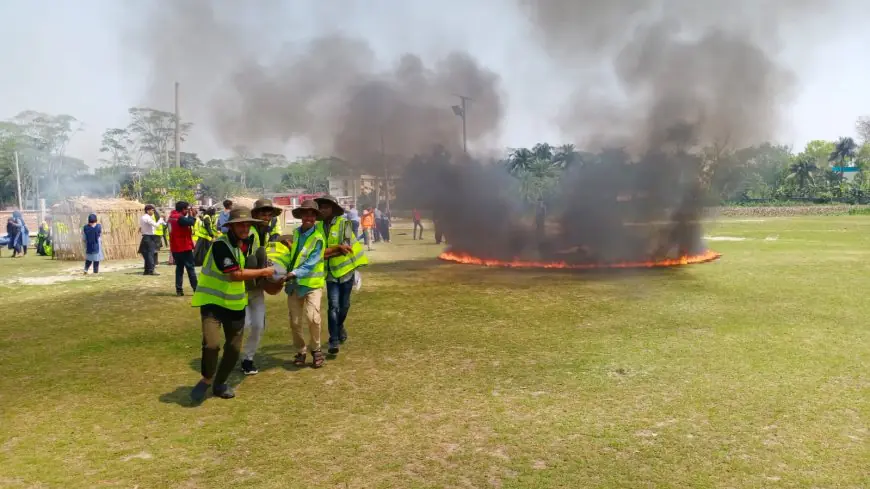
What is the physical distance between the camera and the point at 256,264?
5.18 meters

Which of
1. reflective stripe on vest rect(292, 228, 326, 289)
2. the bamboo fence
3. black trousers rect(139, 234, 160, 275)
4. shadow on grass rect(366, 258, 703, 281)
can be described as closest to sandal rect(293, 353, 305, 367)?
reflective stripe on vest rect(292, 228, 326, 289)

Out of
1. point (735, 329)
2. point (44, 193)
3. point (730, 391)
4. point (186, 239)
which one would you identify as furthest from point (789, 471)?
point (44, 193)

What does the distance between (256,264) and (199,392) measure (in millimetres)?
1167

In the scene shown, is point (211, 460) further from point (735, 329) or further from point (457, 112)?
point (457, 112)

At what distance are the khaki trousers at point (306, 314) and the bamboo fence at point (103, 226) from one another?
15.3m

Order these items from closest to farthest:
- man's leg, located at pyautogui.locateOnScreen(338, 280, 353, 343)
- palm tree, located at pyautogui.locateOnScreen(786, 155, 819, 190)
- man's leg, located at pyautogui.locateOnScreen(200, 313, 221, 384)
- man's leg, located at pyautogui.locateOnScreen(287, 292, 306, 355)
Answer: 1. man's leg, located at pyautogui.locateOnScreen(200, 313, 221, 384)
2. man's leg, located at pyautogui.locateOnScreen(287, 292, 306, 355)
3. man's leg, located at pyautogui.locateOnScreen(338, 280, 353, 343)
4. palm tree, located at pyautogui.locateOnScreen(786, 155, 819, 190)

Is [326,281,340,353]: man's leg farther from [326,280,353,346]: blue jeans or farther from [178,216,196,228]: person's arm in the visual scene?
[178,216,196,228]: person's arm

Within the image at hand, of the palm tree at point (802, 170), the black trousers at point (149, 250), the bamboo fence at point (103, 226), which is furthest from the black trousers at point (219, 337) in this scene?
Answer: the palm tree at point (802, 170)

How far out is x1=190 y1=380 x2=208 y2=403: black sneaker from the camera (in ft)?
16.5

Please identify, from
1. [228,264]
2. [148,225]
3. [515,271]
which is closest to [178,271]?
[148,225]

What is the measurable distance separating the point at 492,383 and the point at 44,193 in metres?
74.1

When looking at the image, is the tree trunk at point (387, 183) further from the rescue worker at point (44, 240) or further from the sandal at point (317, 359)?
the sandal at point (317, 359)

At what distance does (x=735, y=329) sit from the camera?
7320 millimetres

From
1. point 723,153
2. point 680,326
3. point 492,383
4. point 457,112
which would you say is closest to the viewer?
point 492,383
